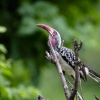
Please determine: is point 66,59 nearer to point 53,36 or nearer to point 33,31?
point 53,36

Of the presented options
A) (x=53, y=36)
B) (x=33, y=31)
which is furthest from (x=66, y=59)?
(x=33, y=31)

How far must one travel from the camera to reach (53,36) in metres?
2.24

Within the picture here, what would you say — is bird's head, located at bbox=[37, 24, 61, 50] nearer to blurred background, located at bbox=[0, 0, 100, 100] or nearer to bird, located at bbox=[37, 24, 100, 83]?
bird, located at bbox=[37, 24, 100, 83]

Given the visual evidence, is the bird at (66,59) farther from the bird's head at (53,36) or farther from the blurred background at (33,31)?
→ the blurred background at (33,31)

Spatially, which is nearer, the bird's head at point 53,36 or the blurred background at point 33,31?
the bird's head at point 53,36

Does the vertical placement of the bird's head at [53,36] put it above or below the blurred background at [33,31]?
below

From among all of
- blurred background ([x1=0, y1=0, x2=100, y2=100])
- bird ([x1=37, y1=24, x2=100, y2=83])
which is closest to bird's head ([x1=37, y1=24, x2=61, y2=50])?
bird ([x1=37, y1=24, x2=100, y2=83])

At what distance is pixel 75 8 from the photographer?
618 cm

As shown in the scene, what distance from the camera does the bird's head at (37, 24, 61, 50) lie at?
222cm

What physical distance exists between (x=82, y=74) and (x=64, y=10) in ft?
12.8

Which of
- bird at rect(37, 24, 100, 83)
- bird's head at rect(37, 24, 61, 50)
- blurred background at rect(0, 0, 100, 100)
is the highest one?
blurred background at rect(0, 0, 100, 100)

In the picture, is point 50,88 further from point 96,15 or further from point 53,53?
point 53,53

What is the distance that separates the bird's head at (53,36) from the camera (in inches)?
87.4

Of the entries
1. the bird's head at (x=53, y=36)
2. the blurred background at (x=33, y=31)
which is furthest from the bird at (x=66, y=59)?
the blurred background at (x=33, y=31)
